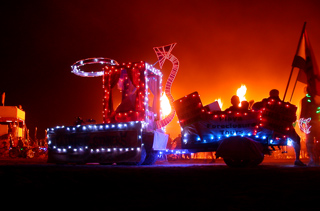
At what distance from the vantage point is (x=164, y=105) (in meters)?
16.2

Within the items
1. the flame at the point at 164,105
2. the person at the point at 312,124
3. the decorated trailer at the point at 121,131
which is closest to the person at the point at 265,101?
the person at the point at 312,124

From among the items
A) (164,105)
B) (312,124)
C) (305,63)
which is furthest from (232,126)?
(164,105)

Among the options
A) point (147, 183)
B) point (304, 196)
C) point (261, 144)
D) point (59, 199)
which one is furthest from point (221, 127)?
point (59, 199)

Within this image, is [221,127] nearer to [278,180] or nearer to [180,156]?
[278,180]

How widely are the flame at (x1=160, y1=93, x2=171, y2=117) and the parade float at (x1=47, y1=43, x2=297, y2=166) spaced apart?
0.56ft

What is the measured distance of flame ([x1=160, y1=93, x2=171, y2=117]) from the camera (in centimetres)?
1583

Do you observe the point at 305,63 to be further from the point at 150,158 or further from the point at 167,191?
the point at 167,191

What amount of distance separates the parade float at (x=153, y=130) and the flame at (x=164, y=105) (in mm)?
171

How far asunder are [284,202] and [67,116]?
27.9 meters

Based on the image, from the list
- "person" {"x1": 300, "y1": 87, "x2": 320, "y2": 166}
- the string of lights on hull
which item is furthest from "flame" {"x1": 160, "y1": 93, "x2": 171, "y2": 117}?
"person" {"x1": 300, "y1": 87, "x2": 320, "y2": 166}

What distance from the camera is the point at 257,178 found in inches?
213

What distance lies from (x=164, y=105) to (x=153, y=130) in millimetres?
3543

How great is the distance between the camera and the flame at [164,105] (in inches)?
623

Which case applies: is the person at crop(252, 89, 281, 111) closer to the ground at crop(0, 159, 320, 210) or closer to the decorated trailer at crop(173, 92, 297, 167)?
the decorated trailer at crop(173, 92, 297, 167)
